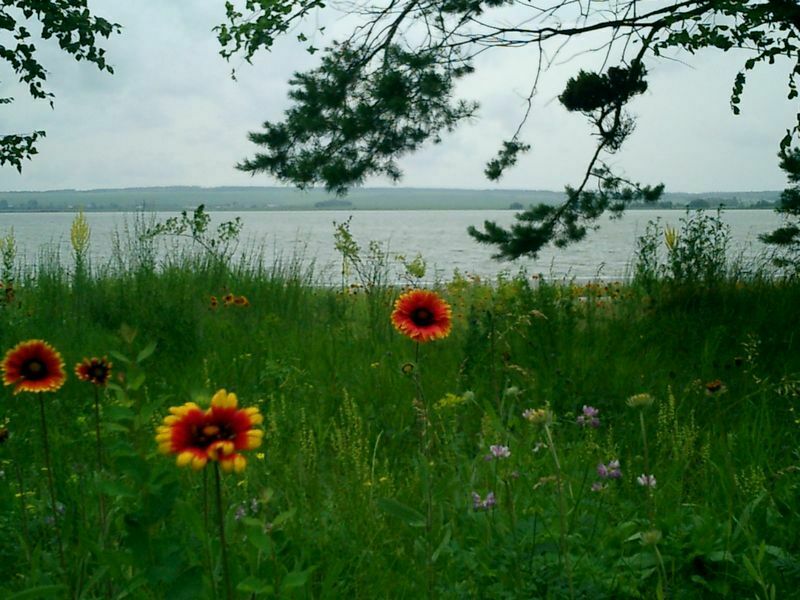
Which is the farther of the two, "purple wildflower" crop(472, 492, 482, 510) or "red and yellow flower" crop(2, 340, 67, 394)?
"purple wildflower" crop(472, 492, 482, 510)

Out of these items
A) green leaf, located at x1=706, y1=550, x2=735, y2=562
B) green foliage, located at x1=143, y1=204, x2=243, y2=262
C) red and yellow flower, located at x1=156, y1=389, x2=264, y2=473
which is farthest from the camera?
green foliage, located at x1=143, y1=204, x2=243, y2=262

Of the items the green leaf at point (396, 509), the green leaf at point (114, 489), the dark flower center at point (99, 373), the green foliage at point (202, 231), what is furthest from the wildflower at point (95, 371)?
the green foliage at point (202, 231)

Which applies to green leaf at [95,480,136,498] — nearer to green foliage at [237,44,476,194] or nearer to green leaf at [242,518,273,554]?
green leaf at [242,518,273,554]

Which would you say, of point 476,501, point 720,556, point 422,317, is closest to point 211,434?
point 422,317

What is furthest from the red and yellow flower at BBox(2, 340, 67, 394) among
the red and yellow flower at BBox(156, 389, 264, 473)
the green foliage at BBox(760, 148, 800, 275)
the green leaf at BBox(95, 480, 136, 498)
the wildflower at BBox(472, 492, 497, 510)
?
the green foliage at BBox(760, 148, 800, 275)

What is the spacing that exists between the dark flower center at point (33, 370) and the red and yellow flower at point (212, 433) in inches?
32.3

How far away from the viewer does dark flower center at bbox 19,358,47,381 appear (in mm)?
1965

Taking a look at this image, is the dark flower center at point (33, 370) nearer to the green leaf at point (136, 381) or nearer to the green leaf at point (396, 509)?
the green leaf at point (136, 381)

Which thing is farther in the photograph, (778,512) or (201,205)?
(201,205)

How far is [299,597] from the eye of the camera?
198cm

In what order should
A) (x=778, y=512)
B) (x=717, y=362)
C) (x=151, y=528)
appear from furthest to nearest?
(x=717, y=362) → (x=778, y=512) → (x=151, y=528)

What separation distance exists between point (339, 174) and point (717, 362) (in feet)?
10.0

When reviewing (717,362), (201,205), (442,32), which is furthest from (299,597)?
(201,205)

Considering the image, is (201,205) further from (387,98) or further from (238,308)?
(387,98)
